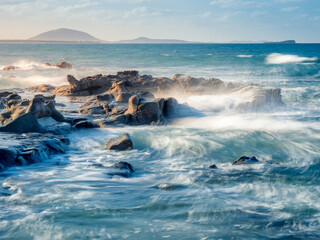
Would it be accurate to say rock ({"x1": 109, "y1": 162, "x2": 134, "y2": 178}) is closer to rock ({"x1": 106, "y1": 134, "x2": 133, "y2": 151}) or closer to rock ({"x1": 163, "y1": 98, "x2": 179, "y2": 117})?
rock ({"x1": 106, "y1": 134, "x2": 133, "y2": 151})

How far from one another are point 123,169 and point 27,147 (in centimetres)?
231

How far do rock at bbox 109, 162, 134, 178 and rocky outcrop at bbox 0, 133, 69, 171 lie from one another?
1709 millimetres

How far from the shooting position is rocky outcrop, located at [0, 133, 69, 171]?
7.20m

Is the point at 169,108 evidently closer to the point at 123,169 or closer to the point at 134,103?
the point at 134,103

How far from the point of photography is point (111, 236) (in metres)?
4.76

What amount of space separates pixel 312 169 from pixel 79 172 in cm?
467

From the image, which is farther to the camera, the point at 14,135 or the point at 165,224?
the point at 14,135

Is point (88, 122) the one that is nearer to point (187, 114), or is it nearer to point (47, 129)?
point (47, 129)

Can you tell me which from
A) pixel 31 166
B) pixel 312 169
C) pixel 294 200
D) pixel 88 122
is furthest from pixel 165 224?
pixel 88 122

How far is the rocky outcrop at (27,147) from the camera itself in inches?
283

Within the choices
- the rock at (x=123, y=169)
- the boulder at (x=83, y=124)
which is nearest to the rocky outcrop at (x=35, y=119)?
the boulder at (x=83, y=124)

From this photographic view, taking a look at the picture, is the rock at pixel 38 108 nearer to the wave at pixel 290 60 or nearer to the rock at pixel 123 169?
the rock at pixel 123 169

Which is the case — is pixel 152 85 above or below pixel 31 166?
above

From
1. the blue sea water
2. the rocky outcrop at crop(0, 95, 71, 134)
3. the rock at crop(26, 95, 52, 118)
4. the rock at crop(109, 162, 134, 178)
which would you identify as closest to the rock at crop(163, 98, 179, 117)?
the blue sea water
